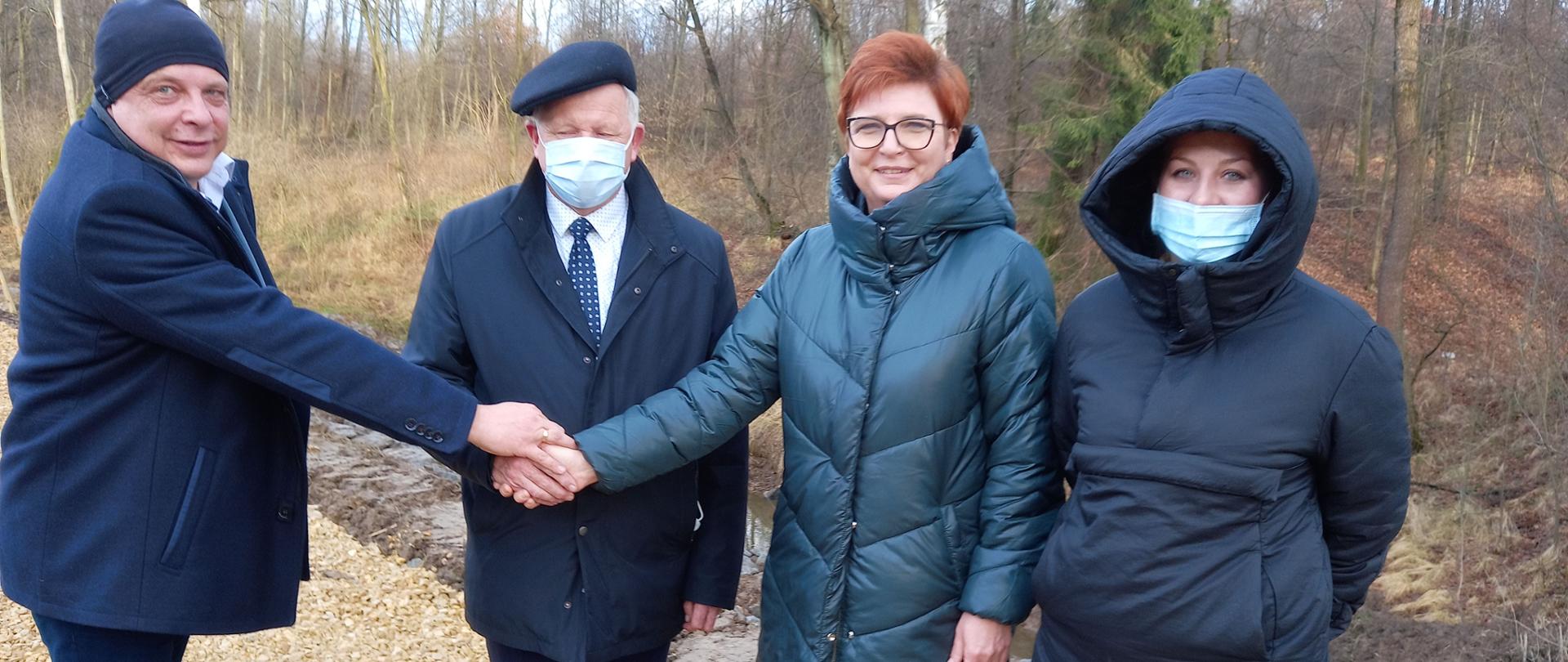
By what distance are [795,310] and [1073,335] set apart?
60 cm

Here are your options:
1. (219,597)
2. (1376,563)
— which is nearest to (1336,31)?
(1376,563)

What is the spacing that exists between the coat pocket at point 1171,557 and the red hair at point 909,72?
79 cm

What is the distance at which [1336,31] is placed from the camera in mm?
16125

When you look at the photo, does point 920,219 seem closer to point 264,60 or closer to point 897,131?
point 897,131

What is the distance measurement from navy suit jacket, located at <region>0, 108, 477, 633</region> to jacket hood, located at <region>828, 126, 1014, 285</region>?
1170 mm

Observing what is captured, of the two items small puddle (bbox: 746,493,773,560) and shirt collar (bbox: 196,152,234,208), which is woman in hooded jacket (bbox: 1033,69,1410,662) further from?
small puddle (bbox: 746,493,773,560)

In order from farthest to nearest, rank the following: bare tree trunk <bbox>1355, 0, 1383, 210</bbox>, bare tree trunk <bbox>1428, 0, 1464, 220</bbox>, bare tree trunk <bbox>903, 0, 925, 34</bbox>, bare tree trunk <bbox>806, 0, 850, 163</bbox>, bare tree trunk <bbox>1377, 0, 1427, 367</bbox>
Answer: bare tree trunk <bbox>1355, 0, 1383, 210</bbox> → bare tree trunk <bbox>1428, 0, 1464, 220</bbox> → bare tree trunk <bbox>1377, 0, 1427, 367</bbox> → bare tree trunk <bbox>806, 0, 850, 163</bbox> → bare tree trunk <bbox>903, 0, 925, 34</bbox>

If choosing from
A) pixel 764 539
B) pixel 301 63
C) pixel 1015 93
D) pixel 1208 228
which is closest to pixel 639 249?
pixel 1208 228

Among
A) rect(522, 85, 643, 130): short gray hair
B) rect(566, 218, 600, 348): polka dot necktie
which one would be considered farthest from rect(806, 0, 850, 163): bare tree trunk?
rect(566, 218, 600, 348): polka dot necktie

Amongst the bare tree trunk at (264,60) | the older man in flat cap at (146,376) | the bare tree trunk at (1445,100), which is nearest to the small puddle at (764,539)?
the older man in flat cap at (146,376)

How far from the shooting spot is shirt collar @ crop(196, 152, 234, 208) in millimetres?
2436

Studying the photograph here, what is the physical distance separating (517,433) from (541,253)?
0.42m

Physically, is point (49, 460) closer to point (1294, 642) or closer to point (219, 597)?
point (219, 597)

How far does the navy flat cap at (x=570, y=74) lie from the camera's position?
2453mm
